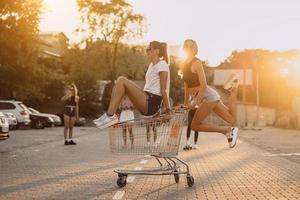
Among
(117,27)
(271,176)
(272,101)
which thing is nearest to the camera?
(271,176)

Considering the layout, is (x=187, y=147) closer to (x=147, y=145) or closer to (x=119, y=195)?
(x=147, y=145)

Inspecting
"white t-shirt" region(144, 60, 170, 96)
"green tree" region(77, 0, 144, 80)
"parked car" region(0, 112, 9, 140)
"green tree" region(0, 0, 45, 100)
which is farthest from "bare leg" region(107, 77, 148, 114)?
"green tree" region(77, 0, 144, 80)

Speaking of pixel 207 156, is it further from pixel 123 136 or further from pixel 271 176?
pixel 123 136

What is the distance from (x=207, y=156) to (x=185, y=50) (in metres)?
6.34

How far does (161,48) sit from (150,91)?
0.76 m

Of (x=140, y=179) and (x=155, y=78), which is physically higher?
(x=155, y=78)

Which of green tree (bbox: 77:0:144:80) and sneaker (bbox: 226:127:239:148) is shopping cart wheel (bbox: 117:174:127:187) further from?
green tree (bbox: 77:0:144:80)

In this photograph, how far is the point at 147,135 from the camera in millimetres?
9156

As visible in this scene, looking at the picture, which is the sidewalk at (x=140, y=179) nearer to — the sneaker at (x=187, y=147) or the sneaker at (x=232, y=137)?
the sneaker at (x=232, y=137)

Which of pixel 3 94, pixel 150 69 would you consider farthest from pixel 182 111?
pixel 3 94

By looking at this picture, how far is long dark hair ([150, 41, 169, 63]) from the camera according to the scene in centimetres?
995

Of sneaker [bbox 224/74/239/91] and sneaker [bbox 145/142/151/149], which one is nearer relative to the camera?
sneaker [bbox 145/142/151/149]

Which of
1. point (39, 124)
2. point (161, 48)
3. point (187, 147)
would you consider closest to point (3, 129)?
point (187, 147)

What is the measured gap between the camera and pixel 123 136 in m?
9.26
